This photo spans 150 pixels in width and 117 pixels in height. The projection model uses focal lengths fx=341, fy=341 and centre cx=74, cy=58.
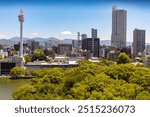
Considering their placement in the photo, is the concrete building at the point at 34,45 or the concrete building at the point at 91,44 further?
the concrete building at the point at 34,45

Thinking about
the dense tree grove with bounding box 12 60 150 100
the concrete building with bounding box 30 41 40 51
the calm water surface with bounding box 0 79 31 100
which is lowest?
the calm water surface with bounding box 0 79 31 100

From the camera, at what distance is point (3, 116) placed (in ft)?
3.06

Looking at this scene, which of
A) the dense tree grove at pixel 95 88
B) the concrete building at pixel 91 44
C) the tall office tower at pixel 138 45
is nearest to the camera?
the dense tree grove at pixel 95 88

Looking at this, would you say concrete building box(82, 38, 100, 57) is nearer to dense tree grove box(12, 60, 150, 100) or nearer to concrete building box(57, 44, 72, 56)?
concrete building box(57, 44, 72, 56)

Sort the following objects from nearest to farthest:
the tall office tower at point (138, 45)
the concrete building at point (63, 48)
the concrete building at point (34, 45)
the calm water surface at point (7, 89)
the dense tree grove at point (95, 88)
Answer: the dense tree grove at point (95, 88) < the calm water surface at point (7, 89) < the tall office tower at point (138, 45) < the concrete building at point (63, 48) < the concrete building at point (34, 45)

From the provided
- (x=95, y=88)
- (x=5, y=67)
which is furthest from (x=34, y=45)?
(x=95, y=88)

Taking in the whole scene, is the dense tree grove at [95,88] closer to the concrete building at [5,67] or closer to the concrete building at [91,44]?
the concrete building at [5,67]

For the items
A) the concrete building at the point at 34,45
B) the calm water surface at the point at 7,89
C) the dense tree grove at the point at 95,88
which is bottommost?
the calm water surface at the point at 7,89

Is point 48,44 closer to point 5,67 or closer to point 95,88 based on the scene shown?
point 5,67

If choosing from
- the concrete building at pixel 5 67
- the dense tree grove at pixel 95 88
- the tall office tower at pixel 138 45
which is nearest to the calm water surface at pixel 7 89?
the dense tree grove at pixel 95 88

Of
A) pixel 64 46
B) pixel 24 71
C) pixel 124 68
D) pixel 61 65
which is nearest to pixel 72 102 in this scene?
pixel 124 68

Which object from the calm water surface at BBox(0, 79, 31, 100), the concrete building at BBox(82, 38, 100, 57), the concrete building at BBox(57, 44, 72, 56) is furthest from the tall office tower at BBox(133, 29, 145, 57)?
the calm water surface at BBox(0, 79, 31, 100)

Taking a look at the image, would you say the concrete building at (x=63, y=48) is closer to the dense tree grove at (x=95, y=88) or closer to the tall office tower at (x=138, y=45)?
the tall office tower at (x=138, y=45)

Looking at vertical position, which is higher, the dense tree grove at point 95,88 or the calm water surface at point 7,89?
the dense tree grove at point 95,88
